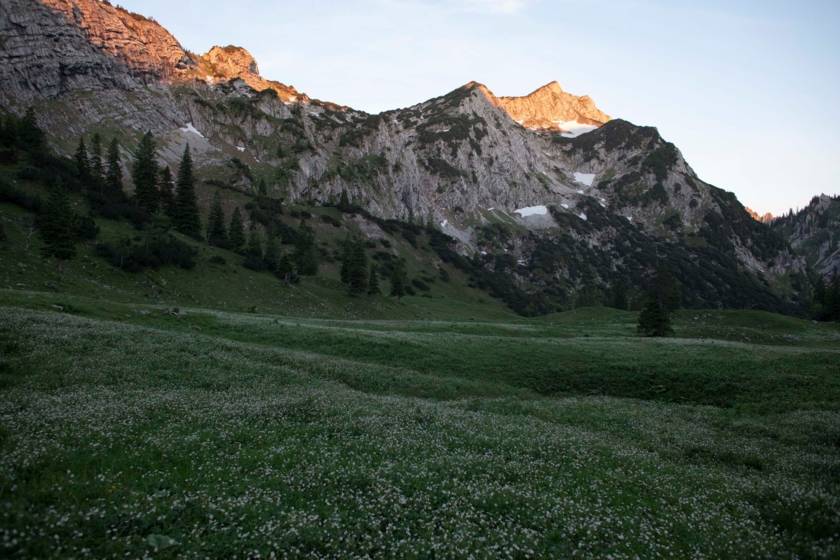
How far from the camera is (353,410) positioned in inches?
795

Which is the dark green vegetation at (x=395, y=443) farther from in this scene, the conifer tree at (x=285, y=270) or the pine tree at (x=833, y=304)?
the pine tree at (x=833, y=304)

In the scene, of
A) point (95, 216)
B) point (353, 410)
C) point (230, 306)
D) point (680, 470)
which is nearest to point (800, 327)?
point (680, 470)

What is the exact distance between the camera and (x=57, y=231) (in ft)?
185

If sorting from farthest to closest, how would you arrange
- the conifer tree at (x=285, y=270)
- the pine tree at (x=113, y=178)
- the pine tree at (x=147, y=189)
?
the pine tree at (x=147, y=189)
the pine tree at (x=113, y=178)
the conifer tree at (x=285, y=270)

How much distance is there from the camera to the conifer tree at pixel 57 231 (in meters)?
56.0

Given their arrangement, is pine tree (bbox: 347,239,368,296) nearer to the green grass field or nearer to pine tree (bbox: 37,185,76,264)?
pine tree (bbox: 37,185,76,264)

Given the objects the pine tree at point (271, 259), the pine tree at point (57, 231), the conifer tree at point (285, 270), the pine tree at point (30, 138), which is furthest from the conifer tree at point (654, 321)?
the pine tree at point (30, 138)

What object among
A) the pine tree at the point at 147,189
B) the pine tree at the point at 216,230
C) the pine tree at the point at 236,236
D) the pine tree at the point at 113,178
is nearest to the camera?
the pine tree at the point at 113,178

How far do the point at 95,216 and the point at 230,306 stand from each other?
105 ft

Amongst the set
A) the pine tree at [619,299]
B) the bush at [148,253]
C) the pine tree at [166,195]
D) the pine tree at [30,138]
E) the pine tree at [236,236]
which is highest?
the pine tree at [30,138]

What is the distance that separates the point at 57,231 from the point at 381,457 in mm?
62512

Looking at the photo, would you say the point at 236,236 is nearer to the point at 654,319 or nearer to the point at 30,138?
the point at 30,138

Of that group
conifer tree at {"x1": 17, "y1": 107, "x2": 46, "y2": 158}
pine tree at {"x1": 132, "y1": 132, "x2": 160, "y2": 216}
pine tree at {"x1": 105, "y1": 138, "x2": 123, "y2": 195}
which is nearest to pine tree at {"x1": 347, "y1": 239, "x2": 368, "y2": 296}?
pine tree at {"x1": 132, "y1": 132, "x2": 160, "y2": 216}

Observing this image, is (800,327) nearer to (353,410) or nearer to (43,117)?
(353,410)
